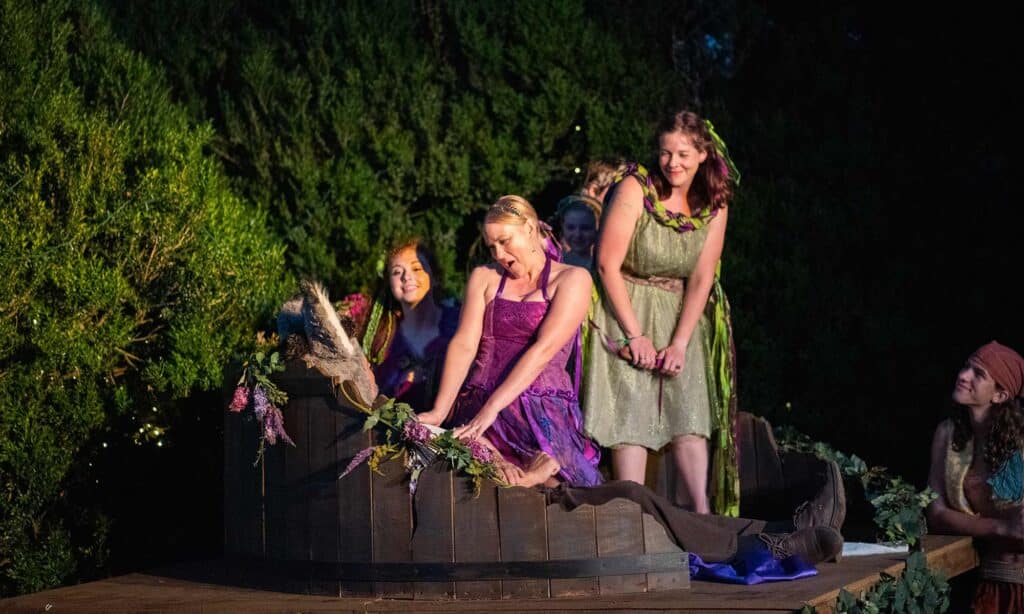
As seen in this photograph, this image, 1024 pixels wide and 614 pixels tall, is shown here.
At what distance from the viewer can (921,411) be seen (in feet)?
27.1

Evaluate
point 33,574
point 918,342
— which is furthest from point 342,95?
point 918,342

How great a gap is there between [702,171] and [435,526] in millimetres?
2262

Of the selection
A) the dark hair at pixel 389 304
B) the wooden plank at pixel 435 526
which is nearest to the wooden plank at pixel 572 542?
the wooden plank at pixel 435 526

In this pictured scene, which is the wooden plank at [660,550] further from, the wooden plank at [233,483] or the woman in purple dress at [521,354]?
the wooden plank at [233,483]

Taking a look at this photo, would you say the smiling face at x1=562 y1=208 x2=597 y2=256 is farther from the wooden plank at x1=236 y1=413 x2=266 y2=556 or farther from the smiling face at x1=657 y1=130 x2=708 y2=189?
the wooden plank at x1=236 y1=413 x2=266 y2=556

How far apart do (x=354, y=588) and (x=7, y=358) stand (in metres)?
2.28

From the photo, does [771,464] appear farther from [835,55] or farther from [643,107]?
[835,55]

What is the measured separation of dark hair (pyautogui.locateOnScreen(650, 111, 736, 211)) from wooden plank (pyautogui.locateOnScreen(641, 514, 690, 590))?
1.85m

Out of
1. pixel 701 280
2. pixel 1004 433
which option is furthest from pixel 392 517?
pixel 1004 433

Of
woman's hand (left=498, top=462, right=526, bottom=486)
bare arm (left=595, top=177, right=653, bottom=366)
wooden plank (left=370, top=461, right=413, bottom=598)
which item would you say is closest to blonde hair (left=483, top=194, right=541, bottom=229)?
bare arm (left=595, top=177, right=653, bottom=366)

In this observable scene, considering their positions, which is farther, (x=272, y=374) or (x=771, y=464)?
(x=771, y=464)

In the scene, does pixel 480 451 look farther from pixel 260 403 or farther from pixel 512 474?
pixel 260 403

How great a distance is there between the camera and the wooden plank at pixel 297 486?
4.86 metres

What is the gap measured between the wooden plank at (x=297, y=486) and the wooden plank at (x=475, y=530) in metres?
0.58
